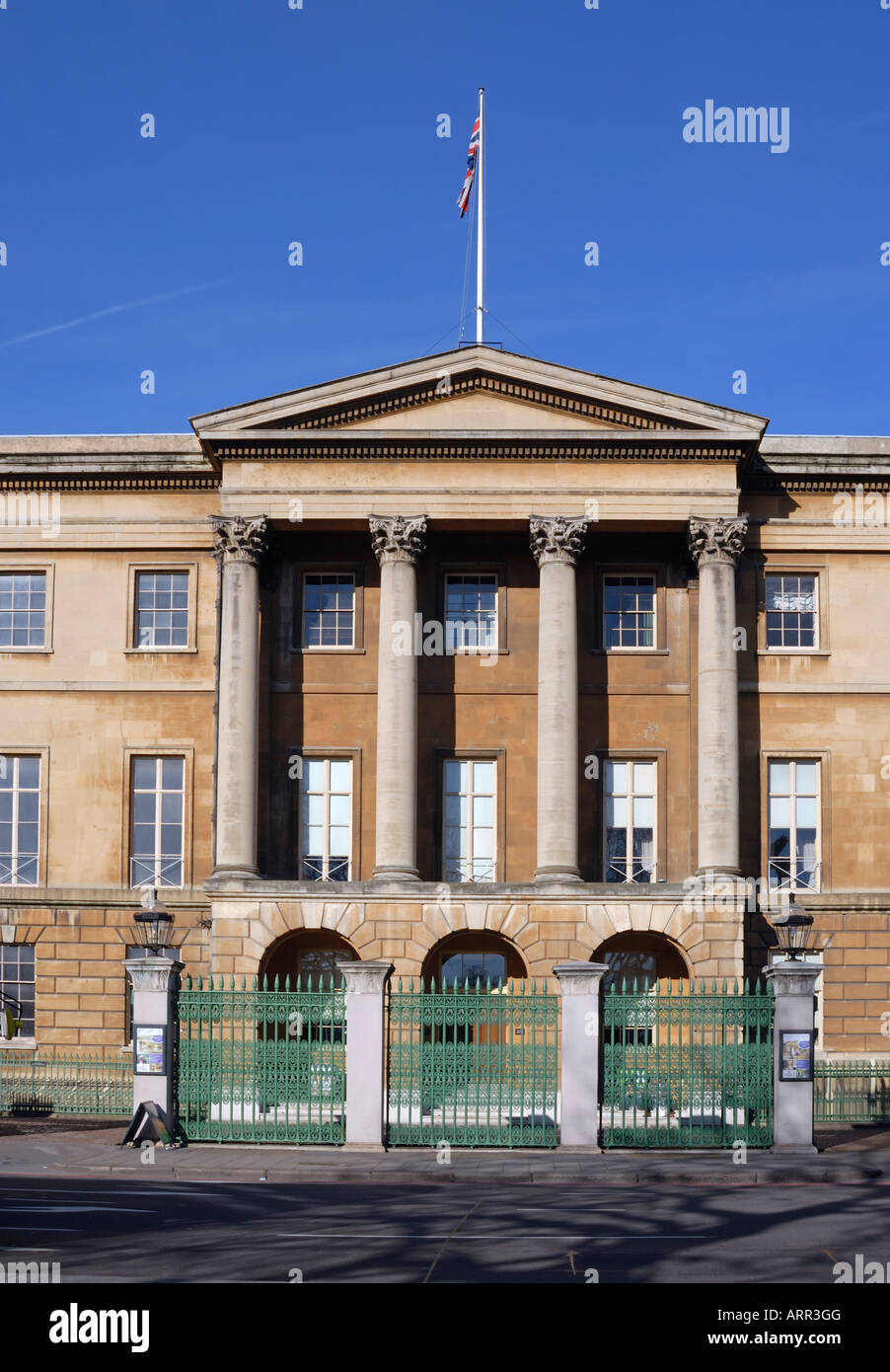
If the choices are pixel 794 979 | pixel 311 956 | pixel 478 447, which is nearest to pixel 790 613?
pixel 478 447

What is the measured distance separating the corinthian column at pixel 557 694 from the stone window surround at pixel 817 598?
4760 millimetres

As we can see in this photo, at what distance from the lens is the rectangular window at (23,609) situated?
1689 inches

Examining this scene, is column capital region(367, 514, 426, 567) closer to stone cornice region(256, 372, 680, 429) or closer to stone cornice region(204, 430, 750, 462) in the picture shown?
stone cornice region(204, 430, 750, 462)

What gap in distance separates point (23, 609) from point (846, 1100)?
22.4 metres

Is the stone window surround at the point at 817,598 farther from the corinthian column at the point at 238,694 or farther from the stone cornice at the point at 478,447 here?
the corinthian column at the point at 238,694

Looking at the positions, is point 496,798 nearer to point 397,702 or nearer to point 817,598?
point 397,702

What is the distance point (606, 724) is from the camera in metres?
41.5

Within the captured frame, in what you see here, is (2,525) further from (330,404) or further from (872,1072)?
(872,1072)

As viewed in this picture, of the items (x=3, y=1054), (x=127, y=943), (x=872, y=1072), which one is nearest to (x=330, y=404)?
(x=127, y=943)

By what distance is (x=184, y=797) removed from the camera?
4209 cm

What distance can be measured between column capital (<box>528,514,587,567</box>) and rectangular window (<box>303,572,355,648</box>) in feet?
16.2

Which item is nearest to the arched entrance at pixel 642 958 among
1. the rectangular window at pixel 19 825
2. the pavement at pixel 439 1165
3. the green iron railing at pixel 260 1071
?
the pavement at pixel 439 1165
